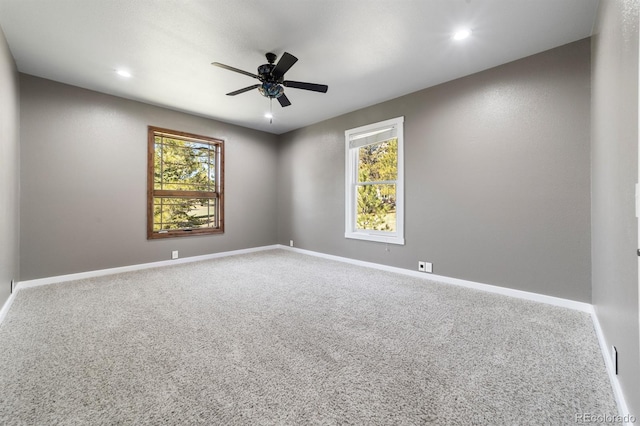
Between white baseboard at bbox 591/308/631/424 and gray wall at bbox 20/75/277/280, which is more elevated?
gray wall at bbox 20/75/277/280

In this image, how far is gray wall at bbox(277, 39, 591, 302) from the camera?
8.70 ft

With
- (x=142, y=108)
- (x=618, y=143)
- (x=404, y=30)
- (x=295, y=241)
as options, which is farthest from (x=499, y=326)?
(x=142, y=108)

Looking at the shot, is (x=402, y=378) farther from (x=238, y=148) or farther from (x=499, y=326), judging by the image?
(x=238, y=148)

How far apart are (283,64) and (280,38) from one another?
0.84 ft

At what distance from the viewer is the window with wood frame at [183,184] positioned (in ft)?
14.5

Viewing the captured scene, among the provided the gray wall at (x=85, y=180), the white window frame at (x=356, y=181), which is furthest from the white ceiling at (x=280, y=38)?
the white window frame at (x=356, y=181)

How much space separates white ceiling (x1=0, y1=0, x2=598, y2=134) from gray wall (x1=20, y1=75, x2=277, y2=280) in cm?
36

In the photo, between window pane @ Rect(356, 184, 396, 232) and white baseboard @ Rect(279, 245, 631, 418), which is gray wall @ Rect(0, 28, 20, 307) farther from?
window pane @ Rect(356, 184, 396, 232)

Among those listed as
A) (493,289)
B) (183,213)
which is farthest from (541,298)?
(183,213)

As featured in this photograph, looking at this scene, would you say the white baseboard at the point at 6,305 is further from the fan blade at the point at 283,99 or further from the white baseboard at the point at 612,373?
the white baseboard at the point at 612,373

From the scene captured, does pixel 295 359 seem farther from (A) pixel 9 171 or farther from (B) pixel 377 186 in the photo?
(A) pixel 9 171

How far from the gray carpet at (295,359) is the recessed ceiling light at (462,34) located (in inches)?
103

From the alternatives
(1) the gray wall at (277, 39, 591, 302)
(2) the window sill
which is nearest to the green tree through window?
(2) the window sill

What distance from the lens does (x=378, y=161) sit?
14.5 feet
